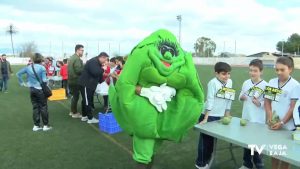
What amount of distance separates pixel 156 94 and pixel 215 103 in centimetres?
135

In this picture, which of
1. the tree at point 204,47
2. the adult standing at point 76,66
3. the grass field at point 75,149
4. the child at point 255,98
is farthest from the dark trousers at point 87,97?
the tree at point 204,47

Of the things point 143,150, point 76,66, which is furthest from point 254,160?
point 76,66

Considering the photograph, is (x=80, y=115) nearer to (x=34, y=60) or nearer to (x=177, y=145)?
(x=34, y=60)

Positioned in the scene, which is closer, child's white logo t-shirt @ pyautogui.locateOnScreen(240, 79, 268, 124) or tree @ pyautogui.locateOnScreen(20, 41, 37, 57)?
child's white logo t-shirt @ pyautogui.locateOnScreen(240, 79, 268, 124)

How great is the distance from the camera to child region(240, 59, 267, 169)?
4.59 m

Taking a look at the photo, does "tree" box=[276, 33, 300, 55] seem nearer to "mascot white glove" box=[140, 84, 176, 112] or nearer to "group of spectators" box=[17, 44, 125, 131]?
"group of spectators" box=[17, 44, 125, 131]

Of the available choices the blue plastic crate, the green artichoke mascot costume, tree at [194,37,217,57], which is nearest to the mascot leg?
the green artichoke mascot costume

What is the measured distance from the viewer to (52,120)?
8.64 metres

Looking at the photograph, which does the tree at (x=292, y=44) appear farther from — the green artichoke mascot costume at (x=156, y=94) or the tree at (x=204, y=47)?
the green artichoke mascot costume at (x=156, y=94)

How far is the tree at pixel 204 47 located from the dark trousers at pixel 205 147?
65382 millimetres

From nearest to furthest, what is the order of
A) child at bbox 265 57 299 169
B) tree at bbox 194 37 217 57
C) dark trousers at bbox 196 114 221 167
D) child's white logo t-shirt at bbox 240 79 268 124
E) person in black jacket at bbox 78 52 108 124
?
child at bbox 265 57 299 169, child's white logo t-shirt at bbox 240 79 268 124, dark trousers at bbox 196 114 221 167, person in black jacket at bbox 78 52 108 124, tree at bbox 194 37 217 57

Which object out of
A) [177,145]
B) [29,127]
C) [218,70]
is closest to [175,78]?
[218,70]

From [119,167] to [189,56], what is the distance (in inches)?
85.1

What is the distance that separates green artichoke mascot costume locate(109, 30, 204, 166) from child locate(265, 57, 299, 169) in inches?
35.8
